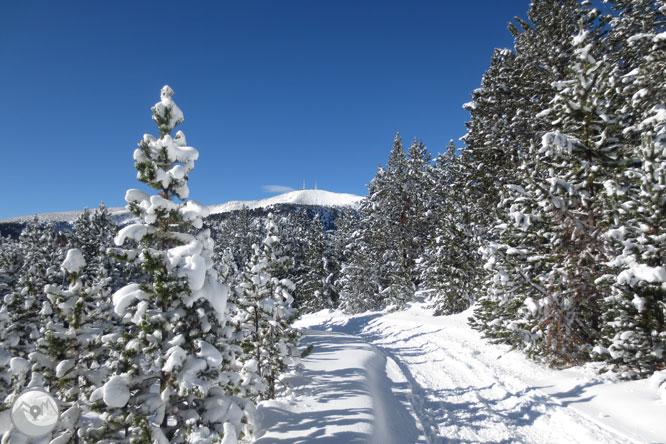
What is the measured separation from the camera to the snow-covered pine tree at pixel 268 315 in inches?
475

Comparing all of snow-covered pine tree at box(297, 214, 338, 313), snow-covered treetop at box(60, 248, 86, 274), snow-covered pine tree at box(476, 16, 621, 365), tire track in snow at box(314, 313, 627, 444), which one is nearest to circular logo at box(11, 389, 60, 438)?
snow-covered treetop at box(60, 248, 86, 274)

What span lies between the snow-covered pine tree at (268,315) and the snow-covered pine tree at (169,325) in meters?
5.41

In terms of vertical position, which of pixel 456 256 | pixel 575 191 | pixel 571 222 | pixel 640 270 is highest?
pixel 575 191

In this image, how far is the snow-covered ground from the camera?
23.6ft

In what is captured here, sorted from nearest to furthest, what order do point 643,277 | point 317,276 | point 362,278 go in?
point 643,277 → point 362,278 → point 317,276

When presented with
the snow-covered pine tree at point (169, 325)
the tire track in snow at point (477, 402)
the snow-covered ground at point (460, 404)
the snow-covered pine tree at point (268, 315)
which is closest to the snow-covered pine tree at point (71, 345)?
the snow-covered pine tree at point (169, 325)

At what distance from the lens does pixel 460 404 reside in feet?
32.0

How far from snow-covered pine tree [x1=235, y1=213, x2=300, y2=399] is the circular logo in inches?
237

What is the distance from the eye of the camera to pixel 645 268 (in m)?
7.67

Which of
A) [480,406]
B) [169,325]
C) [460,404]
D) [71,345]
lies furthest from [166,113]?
[480,406]

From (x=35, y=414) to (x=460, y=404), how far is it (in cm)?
1031

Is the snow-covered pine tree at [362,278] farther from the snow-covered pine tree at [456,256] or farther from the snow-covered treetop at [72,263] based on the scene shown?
the snow-covered treetop at [72,263]

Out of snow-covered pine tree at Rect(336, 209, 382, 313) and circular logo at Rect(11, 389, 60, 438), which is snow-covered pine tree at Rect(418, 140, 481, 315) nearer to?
snow-covered pine tree at Rect(336, 209, 382, 313)

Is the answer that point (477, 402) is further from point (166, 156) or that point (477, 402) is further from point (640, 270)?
point (166, 156)
